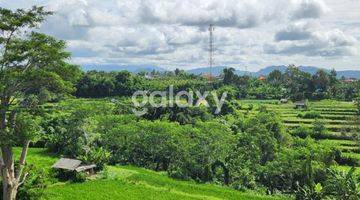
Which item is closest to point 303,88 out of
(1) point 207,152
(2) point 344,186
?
(1) point 207,152

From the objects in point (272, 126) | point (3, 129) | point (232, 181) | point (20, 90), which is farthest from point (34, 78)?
point (272, 126)

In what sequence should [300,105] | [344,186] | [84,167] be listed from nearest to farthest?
[344,186] → [84,167] → [300,105]

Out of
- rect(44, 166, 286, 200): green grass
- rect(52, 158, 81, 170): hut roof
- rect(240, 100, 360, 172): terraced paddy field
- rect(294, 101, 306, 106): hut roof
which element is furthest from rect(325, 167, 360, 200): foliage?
rect(294, 101, 306, 106): hut roof

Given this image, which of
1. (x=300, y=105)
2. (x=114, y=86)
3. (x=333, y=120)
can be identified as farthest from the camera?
(x=114, y=86)

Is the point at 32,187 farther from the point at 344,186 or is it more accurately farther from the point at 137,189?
the point at 344,186

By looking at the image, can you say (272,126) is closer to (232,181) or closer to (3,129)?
(232,181)

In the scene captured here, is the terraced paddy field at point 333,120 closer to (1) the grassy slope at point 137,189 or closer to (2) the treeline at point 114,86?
(1) the grassy slope at point 137,189

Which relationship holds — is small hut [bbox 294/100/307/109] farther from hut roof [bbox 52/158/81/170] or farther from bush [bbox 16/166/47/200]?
bush [bbox 16/166/47/200]
